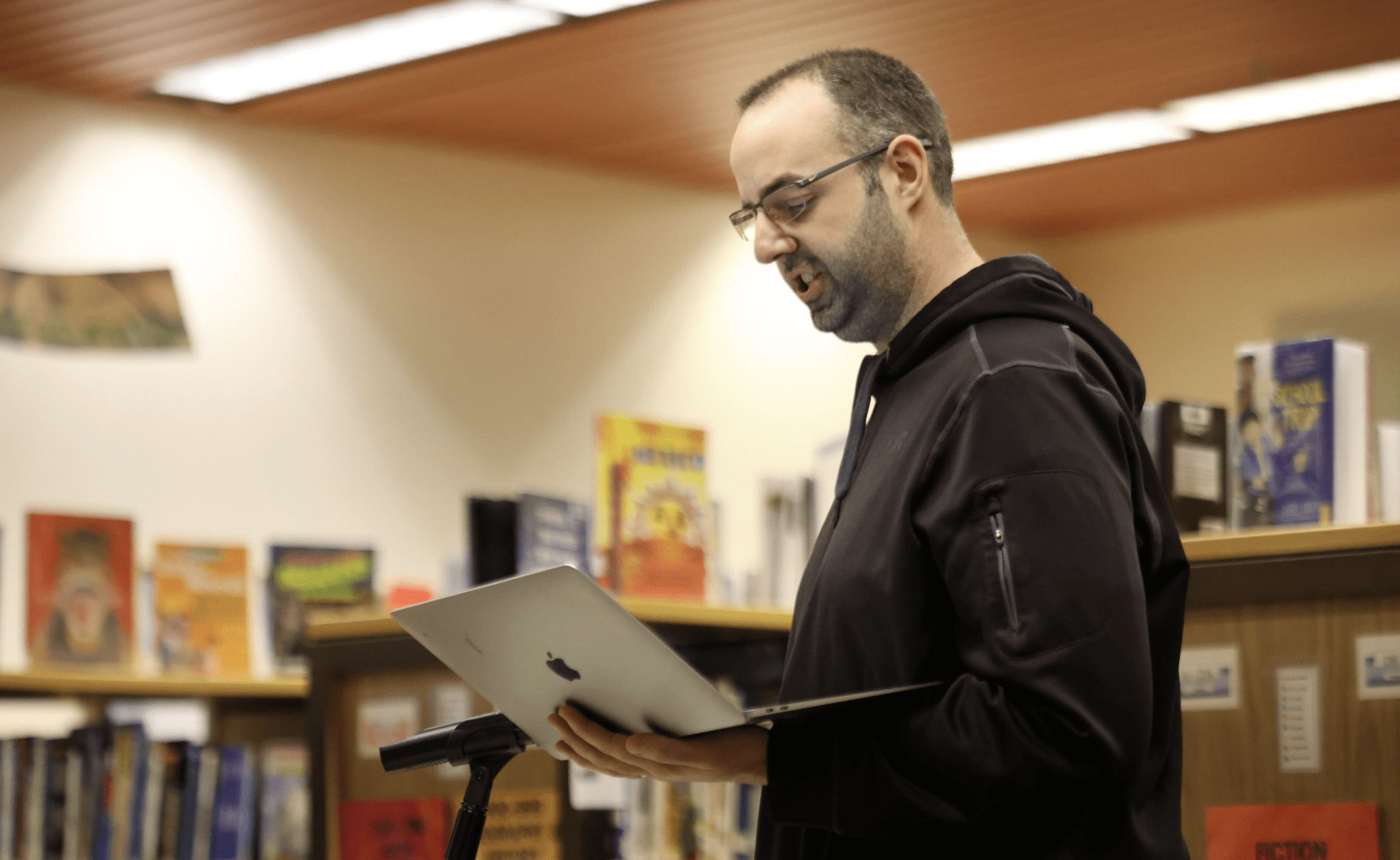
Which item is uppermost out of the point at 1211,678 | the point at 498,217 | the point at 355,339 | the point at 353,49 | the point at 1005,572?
the point at 353,49

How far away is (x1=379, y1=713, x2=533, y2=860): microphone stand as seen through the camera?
1453 millimetres

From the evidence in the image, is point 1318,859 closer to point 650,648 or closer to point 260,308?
point 650,648

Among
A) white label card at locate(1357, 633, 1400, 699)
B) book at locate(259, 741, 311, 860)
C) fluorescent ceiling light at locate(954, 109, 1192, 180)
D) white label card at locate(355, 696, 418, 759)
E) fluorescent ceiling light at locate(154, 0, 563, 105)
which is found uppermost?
fluorescent ceiling light at locate(954, 109, 1192, 180)

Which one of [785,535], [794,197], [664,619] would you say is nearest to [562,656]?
[794,197]

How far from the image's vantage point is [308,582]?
4.73 m

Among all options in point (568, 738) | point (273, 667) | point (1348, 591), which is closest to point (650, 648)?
point (568, 738)

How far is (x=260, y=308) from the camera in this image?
5.79 meters

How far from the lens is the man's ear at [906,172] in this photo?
1.43 meters

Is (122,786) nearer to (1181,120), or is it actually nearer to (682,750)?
(682,750)

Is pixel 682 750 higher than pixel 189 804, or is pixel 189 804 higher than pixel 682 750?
pixel 682 750

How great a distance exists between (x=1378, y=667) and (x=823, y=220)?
1176 millimetres

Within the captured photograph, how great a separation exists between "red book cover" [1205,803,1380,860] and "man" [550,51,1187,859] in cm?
91

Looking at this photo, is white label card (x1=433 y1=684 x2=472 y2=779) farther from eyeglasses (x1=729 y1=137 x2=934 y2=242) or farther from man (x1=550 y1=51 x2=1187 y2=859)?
eyeglasses (x1=729 y1=137 x2=934 y2=242)

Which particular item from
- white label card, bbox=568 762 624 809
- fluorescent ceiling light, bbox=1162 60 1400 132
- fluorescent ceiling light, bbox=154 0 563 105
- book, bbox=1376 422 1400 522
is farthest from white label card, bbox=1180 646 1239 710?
fluorescent ceiling light, bbox=1162 60 1400 132
